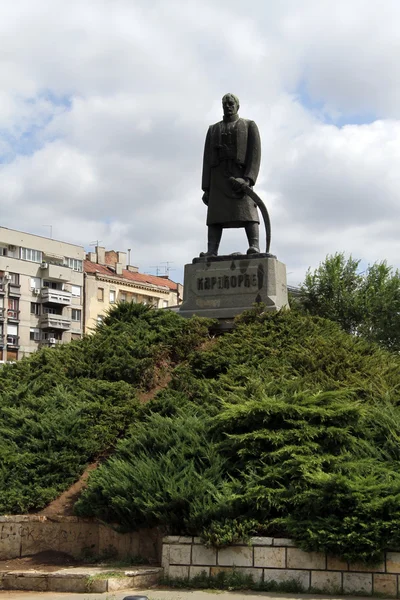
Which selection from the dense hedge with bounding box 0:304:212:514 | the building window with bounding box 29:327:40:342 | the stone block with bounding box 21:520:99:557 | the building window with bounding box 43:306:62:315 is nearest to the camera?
the stone block with bounding box 21:520:99:557

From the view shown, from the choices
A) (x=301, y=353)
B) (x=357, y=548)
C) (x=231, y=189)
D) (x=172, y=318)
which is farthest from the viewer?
(x=231, y=189)

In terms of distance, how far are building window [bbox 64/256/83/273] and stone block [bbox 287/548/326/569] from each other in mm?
57077

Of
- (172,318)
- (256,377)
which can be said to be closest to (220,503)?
(256,377)

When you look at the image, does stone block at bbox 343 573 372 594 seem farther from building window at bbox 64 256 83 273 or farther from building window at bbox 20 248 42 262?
building window at bbox 64 256 83 273

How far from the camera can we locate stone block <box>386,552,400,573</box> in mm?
8445

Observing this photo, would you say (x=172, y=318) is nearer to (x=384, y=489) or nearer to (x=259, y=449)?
(x=259, y=449)

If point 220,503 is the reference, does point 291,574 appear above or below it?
below

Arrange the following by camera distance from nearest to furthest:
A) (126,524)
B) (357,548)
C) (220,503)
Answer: (357,548) → (220,503) → (126,524)

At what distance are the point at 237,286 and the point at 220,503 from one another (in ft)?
27.3

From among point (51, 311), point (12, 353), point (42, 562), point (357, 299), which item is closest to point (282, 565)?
point (42, 562)

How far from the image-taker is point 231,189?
57.9 ft

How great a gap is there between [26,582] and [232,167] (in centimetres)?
1046

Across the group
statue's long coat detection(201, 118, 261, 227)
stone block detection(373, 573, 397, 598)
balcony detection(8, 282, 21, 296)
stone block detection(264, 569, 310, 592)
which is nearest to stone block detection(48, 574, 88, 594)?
stone block detection(264, 569, 310, 592)

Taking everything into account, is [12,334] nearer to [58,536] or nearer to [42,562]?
[58,536]
